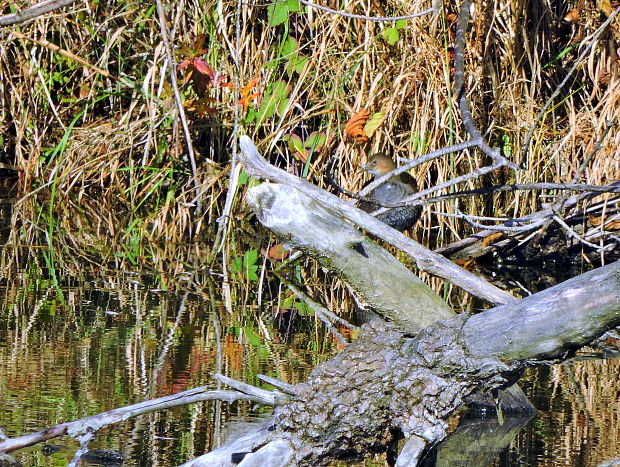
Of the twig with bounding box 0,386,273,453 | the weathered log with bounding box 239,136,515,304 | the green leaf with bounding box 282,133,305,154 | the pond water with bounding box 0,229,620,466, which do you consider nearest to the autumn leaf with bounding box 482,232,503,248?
the green leaf with bounding box 282,133,305,154

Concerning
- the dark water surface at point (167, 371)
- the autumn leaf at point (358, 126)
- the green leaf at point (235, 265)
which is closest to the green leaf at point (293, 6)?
the autumn leaf at point (358, 126)

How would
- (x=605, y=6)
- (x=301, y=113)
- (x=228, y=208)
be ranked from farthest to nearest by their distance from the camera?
1. (x=301, y=113)
2. (x=605, y=6)
3. (x=228, y=208)

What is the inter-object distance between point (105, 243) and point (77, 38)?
6.11ft

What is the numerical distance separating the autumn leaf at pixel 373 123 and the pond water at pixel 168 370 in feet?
5.12

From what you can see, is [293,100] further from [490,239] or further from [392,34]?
[490,239]

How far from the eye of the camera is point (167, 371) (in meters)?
2.89

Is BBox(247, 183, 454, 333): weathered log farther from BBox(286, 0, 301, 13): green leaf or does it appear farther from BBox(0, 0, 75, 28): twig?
BBox(286, 0, 301, 13): green leaf

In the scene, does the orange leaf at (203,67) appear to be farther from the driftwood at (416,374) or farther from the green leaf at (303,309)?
the driftwood at (416,374)

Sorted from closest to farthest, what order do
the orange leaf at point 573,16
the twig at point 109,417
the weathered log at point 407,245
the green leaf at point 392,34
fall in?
the twig at point 109,417 < the weathered log at point 407,245 < the green leaf at point 392,34 < the orange leaf at point 573,16

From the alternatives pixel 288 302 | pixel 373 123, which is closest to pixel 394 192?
pixel 373 123

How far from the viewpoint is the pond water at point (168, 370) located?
7.64 feet

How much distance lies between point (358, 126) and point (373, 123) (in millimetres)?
88

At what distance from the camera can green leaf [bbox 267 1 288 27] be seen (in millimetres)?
5410

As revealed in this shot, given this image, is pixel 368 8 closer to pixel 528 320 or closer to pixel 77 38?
pixel 77 38
